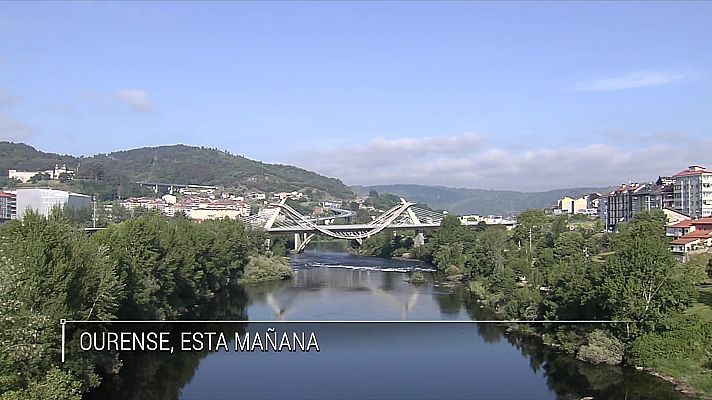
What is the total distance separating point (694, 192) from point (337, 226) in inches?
848

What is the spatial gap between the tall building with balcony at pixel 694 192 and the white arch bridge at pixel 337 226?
14.0m

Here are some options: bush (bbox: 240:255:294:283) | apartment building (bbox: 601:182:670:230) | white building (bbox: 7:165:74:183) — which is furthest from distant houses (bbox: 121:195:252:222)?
apartment building (bbox: 601:182:670:230)

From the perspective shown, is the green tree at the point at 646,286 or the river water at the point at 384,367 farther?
the green tree at the point at 646,286

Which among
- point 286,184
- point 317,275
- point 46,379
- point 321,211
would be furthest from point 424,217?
point 286,184

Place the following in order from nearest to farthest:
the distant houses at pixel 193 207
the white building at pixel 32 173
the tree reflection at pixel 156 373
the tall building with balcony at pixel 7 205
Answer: the tree reflection at pixel 156 373
the tall building with balcony at pixel 7 205
the distant houses at pixel 193 207
the white building at pixel 32 173

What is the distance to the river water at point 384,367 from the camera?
1230 centimetres

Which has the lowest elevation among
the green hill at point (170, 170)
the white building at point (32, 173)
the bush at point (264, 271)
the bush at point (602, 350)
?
the bush at point (602, 350)

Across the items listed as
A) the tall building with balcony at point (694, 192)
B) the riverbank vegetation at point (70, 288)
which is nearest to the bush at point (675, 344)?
the riverbank vegetation at point (70, 288)

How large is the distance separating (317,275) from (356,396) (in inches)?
763

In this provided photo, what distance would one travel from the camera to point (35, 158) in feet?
283

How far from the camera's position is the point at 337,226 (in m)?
48.3

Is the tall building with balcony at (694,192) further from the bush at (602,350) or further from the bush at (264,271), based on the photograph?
the bush at (602,350)

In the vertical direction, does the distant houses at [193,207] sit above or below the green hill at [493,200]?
below

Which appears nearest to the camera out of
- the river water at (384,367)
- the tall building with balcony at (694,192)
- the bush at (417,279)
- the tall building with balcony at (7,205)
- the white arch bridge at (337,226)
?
the river water at (384,367)
